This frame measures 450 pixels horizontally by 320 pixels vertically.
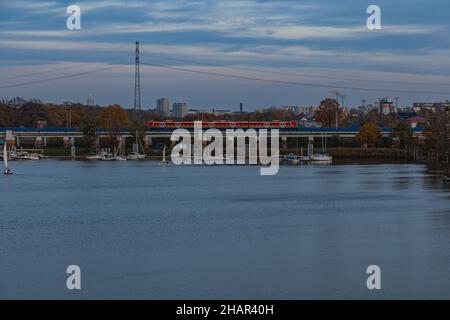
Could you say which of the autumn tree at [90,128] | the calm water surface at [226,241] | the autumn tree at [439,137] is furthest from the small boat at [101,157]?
the calm water surface at [226,241]

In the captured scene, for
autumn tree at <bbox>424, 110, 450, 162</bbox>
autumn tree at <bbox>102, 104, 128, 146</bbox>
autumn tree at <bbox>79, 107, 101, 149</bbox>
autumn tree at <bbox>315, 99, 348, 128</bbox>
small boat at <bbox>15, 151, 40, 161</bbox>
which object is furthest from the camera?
autumn tree at <bbox>315, 99, 348, 128</bbox>

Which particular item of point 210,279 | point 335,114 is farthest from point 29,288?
point 335,114

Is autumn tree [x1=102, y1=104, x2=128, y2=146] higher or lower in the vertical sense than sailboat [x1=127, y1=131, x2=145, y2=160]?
higher

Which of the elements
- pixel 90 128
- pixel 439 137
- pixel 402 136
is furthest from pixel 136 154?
pixel 439 137

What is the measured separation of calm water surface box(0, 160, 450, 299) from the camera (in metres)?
15.5

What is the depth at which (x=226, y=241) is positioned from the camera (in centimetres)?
2078

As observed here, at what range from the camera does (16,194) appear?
35562mm

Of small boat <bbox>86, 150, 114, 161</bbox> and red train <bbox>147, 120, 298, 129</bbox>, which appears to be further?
red train <bbox>147, 120, 298, 129</bbox>

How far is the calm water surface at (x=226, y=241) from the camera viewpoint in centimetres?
1548

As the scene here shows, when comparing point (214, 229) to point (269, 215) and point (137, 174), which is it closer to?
point (269, 215)

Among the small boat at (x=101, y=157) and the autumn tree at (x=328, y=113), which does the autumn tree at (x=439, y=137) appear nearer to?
the small boat at (x=101, y=157)

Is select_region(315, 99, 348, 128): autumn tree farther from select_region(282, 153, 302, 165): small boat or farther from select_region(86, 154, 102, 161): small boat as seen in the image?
select_region(86, 154, 102, 161): small boat

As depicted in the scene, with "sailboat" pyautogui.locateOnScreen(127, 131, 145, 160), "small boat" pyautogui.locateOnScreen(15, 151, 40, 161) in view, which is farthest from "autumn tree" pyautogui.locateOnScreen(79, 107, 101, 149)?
"small boat" pyautogui.locateOnScreen(15, 151, 40, 161)

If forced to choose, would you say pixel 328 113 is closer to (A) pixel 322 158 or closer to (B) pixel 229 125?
(B) pixel 229 125
